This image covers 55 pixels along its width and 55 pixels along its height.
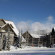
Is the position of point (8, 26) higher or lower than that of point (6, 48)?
higher

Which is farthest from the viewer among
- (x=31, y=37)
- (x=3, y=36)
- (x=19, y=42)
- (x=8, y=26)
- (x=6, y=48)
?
(x=31, y=37)

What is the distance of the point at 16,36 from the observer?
4778 cm

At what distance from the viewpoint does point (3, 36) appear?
32188mm

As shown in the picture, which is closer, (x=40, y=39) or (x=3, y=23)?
(x=3, y=23)

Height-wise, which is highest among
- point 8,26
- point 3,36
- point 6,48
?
point 8,26

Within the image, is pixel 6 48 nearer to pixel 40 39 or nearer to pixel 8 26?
pixel 8 26

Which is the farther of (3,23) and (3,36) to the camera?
(3,23)

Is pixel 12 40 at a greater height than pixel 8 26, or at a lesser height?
lesser

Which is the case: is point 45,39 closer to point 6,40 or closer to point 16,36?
point 16,36

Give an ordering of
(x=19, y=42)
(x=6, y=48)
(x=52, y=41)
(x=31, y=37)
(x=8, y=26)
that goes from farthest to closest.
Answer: (x=31, y=37) → (x=52, y=41) → (x=8, y=26) → (x=19, y=42) → (x=6, y=48)

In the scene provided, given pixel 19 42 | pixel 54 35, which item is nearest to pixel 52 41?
pixel 54 35

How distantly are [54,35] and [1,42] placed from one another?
38.1 m

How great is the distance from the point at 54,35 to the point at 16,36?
2201cm

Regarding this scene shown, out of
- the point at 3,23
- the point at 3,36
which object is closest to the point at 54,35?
the point at 3,23
